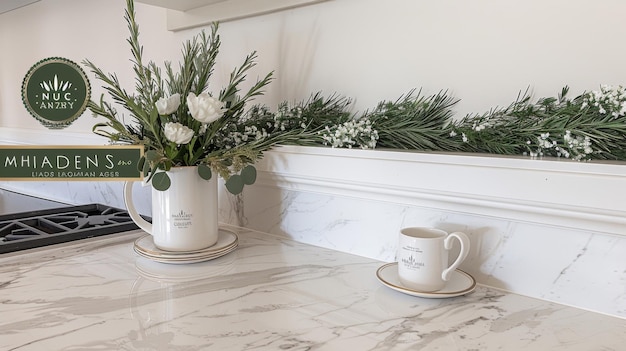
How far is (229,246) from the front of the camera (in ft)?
2.95

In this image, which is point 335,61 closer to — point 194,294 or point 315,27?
point 315,27

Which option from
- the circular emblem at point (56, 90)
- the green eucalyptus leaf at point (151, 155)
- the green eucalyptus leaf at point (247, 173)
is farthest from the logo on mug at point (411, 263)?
the circular emblem at point (56, 90)

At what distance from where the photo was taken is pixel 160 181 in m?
0.84

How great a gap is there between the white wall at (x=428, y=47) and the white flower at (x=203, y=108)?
0.96ft

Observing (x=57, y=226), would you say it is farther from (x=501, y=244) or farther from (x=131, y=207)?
(x=501, y=244)

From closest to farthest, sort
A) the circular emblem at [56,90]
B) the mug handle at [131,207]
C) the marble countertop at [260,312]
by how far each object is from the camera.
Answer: the marble countertop at [260,312]
the mug handle at [131,207]
the circular emblem at [56,90]

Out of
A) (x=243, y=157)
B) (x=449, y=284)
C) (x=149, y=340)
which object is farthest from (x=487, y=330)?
(x=243, y=157)

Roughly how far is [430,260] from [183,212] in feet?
1.41

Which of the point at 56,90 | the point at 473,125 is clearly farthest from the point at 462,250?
the point at 56,90

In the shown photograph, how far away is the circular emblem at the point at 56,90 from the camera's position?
3.41ft

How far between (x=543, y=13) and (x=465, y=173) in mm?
268

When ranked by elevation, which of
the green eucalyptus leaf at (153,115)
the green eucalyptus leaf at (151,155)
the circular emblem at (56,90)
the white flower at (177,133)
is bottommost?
the green eucalyptus leaf at (151,155)

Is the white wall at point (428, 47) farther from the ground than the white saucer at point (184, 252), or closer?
farther from the ground

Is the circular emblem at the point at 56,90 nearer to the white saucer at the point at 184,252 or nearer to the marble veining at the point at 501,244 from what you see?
the white saucer at the point at 184,252
